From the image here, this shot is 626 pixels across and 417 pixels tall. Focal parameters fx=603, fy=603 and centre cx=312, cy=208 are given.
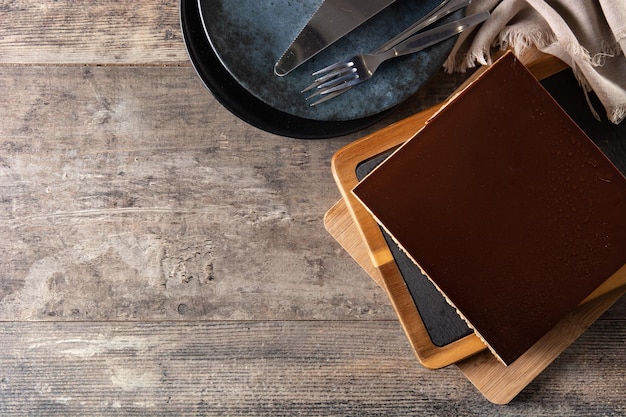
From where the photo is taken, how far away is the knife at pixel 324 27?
872 millimetres

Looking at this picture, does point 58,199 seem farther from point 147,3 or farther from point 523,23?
point 523,23

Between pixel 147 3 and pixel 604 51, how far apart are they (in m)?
0.74

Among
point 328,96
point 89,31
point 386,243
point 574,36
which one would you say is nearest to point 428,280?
point 386,243

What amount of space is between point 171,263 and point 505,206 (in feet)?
1.86

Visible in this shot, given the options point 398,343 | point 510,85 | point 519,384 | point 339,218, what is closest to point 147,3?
point 339,218

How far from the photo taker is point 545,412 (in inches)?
41.6

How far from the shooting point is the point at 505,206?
0.82 meters

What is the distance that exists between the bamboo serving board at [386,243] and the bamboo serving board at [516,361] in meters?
0.05

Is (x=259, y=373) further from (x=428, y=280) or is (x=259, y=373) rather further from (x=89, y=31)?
(x=89, y=31)

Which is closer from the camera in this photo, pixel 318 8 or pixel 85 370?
pixel 318 8

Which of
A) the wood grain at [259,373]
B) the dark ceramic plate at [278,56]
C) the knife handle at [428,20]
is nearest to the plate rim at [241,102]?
the dark ceramic plate at [278,56]

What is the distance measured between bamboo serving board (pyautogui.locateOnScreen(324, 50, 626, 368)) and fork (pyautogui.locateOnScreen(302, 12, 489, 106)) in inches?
3.6

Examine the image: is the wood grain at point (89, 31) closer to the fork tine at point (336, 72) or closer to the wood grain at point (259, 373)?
the fork tine at point (336, 72)

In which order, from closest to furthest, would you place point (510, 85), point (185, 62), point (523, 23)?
point (510, 85), point (523, 23), point (185, 62)
